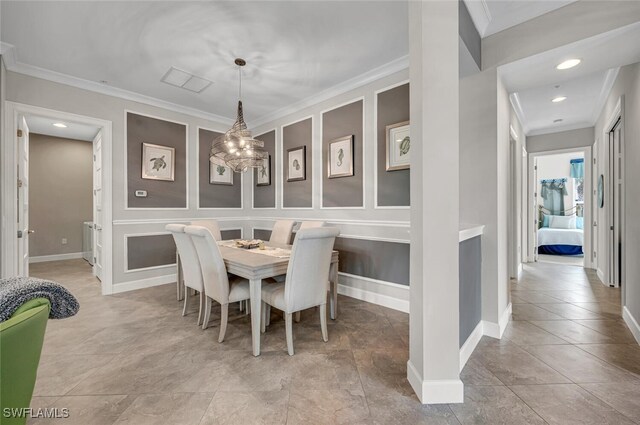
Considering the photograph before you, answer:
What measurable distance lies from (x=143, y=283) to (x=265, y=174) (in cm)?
248

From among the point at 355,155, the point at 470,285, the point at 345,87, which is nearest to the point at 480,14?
the point at 345,87

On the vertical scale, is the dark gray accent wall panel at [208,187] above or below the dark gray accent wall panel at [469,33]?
below

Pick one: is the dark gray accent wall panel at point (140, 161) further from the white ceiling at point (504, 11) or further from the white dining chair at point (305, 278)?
the white ceiling at point (504, 11)

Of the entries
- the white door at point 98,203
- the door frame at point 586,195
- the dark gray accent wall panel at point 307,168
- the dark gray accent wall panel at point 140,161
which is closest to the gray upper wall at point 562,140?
the door frame at point 586,195

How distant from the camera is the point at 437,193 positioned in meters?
1.54

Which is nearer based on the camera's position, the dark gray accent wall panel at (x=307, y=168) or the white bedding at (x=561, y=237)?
the dark gray accent wall panel at (x=307, y=168)

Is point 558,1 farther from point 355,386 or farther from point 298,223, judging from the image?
point 298,223

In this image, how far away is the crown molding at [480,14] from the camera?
79.9 inches

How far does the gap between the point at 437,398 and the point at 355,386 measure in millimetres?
475

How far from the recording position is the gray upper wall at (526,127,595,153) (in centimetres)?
487

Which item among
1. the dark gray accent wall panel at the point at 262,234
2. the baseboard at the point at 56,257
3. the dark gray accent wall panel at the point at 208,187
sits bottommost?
the baseboard at the point at 56,257

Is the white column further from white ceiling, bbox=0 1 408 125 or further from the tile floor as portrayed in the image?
white ceiling, bbox=0 1 408 125

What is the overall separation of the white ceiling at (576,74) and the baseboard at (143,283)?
483cm

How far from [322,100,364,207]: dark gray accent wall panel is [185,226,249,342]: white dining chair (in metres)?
1.75
